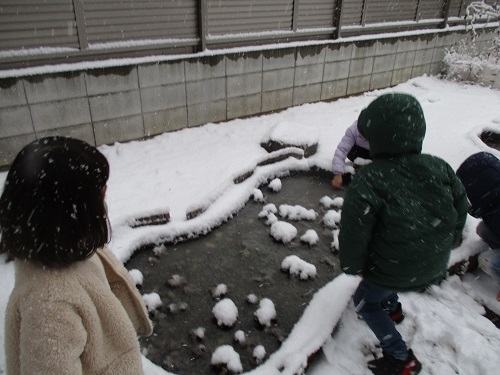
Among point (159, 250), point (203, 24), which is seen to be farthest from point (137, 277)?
point (203, 24)

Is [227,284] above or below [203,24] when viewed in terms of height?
below

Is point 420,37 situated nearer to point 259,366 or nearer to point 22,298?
point 259,366

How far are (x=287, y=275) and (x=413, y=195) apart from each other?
1541mm

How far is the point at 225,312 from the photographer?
2.75 meters

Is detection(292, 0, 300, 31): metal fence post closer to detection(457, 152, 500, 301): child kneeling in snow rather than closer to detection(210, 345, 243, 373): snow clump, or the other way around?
detection(457, 152, 500, 301): child kneeling in snow

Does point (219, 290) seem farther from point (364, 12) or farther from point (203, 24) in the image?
point (364, 12)

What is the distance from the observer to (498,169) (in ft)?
9.68

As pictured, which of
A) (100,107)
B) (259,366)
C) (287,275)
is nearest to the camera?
(259,366)

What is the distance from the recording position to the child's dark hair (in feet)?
3.57

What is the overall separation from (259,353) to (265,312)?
34 centimetres

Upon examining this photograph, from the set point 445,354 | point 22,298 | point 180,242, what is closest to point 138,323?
point 22,298

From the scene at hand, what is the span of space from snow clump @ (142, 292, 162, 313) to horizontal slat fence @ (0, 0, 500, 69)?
11.0 feet

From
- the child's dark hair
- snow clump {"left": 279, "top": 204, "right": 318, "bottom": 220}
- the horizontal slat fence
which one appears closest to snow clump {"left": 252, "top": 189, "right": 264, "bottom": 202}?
snow clump {"left": 279, "top": 204, "right": 318, "bottom": 220}

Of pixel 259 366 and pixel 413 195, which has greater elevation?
pixel 413 195
